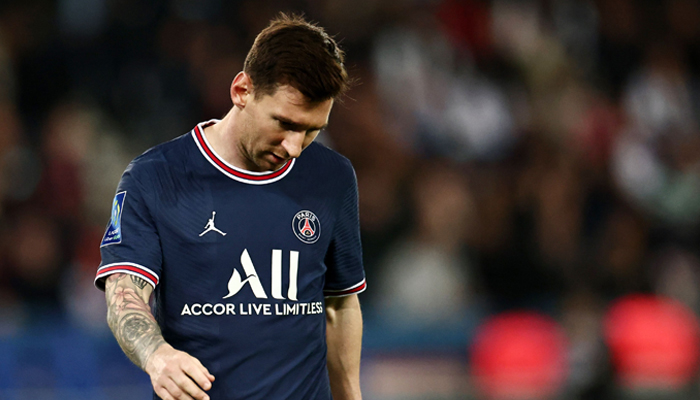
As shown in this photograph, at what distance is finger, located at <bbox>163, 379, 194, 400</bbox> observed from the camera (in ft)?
8.74

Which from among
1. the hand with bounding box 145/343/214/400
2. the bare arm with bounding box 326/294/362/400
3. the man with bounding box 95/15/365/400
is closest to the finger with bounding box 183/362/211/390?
the hand with bounding box 145/343/214/400

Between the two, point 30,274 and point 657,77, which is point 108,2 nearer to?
point 30,274

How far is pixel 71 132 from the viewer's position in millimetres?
9008

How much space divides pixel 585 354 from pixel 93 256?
13.9 feet

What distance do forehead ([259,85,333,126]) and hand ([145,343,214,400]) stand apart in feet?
2.85

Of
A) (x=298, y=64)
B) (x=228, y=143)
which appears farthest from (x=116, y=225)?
(x=298, y=64)

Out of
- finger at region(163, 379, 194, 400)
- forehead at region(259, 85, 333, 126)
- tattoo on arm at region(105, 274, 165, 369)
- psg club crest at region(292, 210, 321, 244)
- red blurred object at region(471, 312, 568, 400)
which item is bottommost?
finger at region(163, 379, 194, 400)

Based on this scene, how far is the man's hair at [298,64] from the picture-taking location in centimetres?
308

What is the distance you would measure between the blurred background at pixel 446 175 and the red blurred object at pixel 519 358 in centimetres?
2

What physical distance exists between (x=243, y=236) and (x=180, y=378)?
0.69 metres

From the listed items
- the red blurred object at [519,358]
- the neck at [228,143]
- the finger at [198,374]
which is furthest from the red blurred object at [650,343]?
the finger at [198,374]

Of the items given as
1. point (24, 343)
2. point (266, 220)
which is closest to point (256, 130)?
point (266, 220)

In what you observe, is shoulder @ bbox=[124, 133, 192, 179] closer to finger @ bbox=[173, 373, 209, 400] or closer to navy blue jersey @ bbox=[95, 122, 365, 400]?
navy blue jersey @ bbox=[95, 122, 365, 400]

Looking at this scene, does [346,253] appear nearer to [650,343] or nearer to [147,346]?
[147,346]
